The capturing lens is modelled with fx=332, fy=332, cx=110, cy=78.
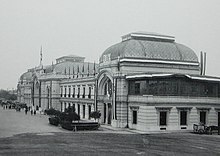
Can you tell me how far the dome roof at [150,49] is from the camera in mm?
47634

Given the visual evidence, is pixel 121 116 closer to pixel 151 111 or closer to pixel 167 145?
pixel 151 111

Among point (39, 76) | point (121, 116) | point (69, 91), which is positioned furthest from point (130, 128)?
point (39, 76)

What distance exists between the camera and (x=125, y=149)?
2683 centimetres

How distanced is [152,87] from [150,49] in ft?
29.2

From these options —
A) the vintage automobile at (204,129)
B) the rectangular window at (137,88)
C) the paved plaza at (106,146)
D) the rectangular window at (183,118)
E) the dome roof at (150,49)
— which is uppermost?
the dome roof at (150,49)

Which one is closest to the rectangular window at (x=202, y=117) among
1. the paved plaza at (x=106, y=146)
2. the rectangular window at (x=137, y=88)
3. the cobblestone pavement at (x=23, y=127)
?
the rectangular window at (x=137, y=88)

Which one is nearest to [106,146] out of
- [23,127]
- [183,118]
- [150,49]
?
[183,118]

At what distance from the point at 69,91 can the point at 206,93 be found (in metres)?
33.6

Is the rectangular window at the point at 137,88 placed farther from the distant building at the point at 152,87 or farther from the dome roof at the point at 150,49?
the dome roof at the point at 150,49

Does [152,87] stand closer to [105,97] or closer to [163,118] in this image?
[163,118]

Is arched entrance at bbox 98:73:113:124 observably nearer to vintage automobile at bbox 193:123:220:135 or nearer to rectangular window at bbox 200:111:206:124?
rectangular window at bbox 200:111:206:124

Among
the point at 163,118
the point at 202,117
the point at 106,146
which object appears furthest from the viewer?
the point at 202,117

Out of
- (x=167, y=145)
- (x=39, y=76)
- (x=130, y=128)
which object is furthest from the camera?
(x=39, y=76)

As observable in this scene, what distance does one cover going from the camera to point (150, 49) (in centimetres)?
4888
